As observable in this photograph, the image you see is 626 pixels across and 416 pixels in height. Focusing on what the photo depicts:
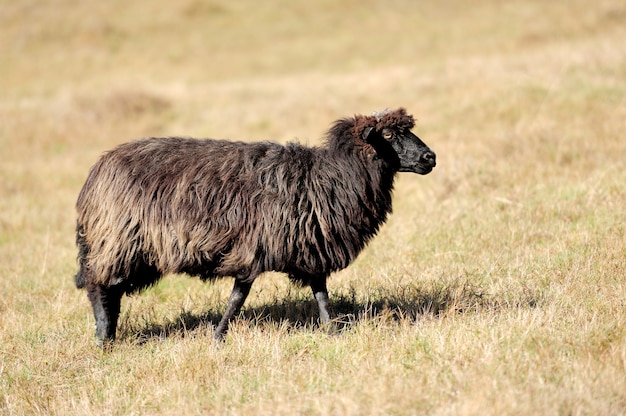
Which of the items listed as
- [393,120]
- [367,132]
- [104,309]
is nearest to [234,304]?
[104,309]

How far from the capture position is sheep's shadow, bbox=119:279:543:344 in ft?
23.2

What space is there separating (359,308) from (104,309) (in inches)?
104

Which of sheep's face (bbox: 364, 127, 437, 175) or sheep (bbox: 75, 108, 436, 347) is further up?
sheep's face (bbox: 364, 127, 437, 175)

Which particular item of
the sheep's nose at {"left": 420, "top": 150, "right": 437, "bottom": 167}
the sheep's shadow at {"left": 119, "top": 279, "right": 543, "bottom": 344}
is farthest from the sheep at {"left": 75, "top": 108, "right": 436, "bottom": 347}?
the sheep's shadow at {"left": 119, "top": 279, "right": 543, "bottom": 344}

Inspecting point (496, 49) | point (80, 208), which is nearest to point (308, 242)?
point (80, 208)

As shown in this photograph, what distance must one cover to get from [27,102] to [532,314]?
22.8m

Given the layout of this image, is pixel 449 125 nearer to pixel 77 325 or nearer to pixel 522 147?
pixel 522 147

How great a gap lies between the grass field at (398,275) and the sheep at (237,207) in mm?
658

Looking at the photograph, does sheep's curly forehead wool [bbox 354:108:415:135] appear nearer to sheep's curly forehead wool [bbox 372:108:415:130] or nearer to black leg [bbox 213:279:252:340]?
sheep's curly forehead wool [bbox 372:108:415:130]

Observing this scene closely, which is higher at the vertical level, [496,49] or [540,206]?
[496,49]

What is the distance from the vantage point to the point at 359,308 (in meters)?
7.52

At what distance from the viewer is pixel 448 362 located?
5617 mm

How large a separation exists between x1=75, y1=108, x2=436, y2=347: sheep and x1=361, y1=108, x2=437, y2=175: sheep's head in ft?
0.03

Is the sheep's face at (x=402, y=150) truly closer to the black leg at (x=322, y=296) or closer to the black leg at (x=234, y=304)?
the black leg at (x=322, y=296)
